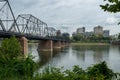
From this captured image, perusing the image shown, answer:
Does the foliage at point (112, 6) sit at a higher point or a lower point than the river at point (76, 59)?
higher

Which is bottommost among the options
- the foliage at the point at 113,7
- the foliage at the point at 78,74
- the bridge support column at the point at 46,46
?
the bridge support column at the point at 46,46

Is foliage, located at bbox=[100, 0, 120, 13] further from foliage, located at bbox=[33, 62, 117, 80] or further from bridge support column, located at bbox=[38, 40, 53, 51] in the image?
bridge support column, located at bbox=[38, 40, 53, 51]

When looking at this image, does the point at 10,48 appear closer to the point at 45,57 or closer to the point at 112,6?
the point at 45,57

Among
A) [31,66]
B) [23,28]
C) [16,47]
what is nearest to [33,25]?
[23,28]

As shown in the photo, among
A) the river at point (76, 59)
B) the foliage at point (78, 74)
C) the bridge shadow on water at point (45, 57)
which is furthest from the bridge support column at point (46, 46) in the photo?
the foliage at point (78, 74)

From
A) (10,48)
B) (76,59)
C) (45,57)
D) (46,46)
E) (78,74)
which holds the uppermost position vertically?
(10,48)

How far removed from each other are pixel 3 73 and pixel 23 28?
9482cm

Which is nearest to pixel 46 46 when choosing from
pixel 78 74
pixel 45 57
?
pixel 45 57

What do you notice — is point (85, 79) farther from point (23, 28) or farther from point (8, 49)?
point (23, 28)

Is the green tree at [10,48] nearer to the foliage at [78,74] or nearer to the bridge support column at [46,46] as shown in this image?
the foliage at [78,74]

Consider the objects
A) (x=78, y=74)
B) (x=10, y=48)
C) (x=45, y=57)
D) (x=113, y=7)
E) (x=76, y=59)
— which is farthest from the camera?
(x=45, y=57)

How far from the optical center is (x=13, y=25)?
90.6 m

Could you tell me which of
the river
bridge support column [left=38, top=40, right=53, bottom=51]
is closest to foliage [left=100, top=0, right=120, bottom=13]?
the river

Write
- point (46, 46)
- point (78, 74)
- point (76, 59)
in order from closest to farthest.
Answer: point (78, 74)
point (76, 59)
point (46, 46)
